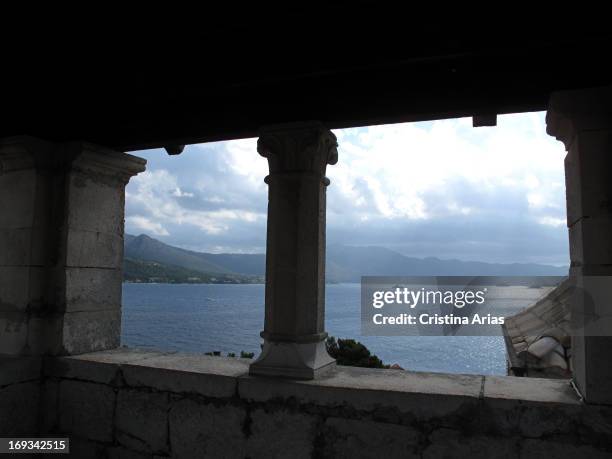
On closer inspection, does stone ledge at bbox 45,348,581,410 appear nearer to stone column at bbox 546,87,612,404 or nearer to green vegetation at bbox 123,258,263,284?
stone column at bbox 546,87,612,404

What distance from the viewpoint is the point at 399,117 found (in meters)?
2.88

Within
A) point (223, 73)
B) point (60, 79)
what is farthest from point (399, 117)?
point (60, 79)

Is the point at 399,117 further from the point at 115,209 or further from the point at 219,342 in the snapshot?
the point at 219,342

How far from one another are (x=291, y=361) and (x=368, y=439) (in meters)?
0.61

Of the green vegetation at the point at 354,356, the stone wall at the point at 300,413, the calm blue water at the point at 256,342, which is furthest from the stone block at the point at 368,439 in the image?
the calm blue water at the point at 256,342

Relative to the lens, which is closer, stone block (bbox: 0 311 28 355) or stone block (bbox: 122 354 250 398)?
stone block (bbox: 122 354 250 398)

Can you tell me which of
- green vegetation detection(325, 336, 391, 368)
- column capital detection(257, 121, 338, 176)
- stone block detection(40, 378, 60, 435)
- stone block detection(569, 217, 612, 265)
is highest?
column capital detection(257, 121, 338, 176)

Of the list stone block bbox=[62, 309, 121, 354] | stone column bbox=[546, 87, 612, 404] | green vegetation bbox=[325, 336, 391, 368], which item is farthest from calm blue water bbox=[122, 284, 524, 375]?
stone column bbox=[546, 87, 612, 404]

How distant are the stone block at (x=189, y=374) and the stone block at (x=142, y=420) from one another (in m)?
0.08

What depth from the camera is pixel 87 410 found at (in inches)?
126

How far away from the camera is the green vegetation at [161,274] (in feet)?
425

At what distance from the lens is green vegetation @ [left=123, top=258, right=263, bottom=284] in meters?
130

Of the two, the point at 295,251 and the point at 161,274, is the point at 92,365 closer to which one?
the point at 295,251

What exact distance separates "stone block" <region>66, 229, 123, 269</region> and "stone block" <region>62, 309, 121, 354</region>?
380 millimetres
